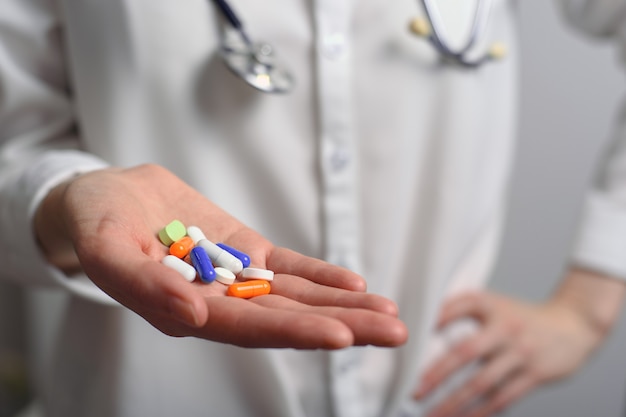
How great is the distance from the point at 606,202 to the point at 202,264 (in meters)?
0.60

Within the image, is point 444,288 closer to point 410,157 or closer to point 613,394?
point 410,157

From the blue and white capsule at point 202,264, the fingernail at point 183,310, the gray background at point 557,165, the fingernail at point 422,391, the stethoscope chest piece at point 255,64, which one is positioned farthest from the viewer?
the gray background at point 557,165

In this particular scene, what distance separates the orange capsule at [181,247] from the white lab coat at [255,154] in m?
0.16

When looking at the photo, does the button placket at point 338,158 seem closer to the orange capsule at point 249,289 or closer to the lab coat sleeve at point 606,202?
the orange capsule at point 249,289

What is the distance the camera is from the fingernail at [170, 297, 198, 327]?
1.14 feet

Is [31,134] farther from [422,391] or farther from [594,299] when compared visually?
[594,299]

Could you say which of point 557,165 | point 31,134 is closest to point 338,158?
point 31,134

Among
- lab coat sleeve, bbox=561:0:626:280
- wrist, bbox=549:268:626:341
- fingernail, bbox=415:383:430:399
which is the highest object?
lab coat sleeve, bbox=561:0:626:280

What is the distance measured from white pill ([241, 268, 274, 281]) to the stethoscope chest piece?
0.62 ft

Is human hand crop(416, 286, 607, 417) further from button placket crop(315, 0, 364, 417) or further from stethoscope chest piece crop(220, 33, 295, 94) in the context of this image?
stethoscope chest piece crop(220, 33, 295, 94)

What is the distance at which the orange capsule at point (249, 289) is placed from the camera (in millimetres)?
433

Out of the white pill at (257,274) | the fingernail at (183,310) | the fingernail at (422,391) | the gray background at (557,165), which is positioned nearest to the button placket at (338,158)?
the fingernail at (422,391)

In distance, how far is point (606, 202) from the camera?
0.86 m

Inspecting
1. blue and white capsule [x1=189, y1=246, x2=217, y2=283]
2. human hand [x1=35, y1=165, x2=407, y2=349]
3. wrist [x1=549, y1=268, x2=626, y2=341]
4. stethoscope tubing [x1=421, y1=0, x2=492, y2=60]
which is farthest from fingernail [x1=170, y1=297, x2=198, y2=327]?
wrist [x1=549, y1=268, x2=626, y2=341]
